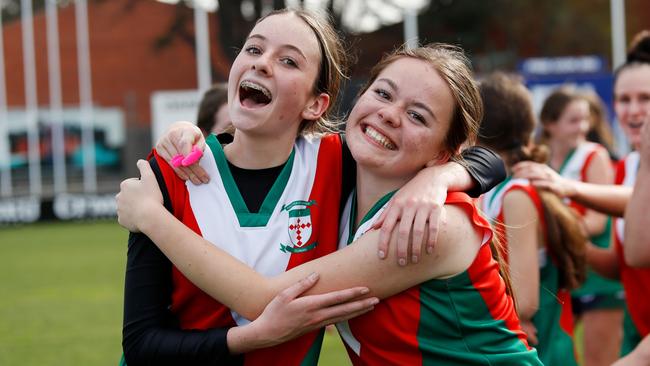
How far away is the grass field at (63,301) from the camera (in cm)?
700

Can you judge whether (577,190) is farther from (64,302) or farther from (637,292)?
(64,302)

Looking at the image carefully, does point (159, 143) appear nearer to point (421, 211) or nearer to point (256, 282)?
point (256, 282)

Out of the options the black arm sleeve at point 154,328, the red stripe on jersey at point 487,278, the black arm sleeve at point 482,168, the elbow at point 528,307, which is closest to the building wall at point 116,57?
the elbow at point 528,307

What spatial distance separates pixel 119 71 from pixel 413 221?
2819 cm

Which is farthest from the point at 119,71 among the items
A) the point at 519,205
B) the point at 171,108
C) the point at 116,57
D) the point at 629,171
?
the point at 519,205

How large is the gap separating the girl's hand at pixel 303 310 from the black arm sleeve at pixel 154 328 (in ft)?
0.45

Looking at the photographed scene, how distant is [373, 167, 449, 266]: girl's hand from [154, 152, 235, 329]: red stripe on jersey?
0.55 meters

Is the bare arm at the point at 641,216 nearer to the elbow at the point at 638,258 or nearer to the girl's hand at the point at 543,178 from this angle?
the elbow at the point at 638,258

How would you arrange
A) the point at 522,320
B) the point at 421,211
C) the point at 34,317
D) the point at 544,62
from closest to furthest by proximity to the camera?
the point at 421,211
the point at 522,320
the point at 34,317
the point at 544,62

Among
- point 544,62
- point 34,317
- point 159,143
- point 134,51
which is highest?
point 134,51

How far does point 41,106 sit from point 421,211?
93.1 feet

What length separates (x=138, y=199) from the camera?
2.39 m

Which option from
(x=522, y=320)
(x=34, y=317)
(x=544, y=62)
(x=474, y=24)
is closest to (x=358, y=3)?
(x=474, y=24)

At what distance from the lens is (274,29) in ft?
8.50
